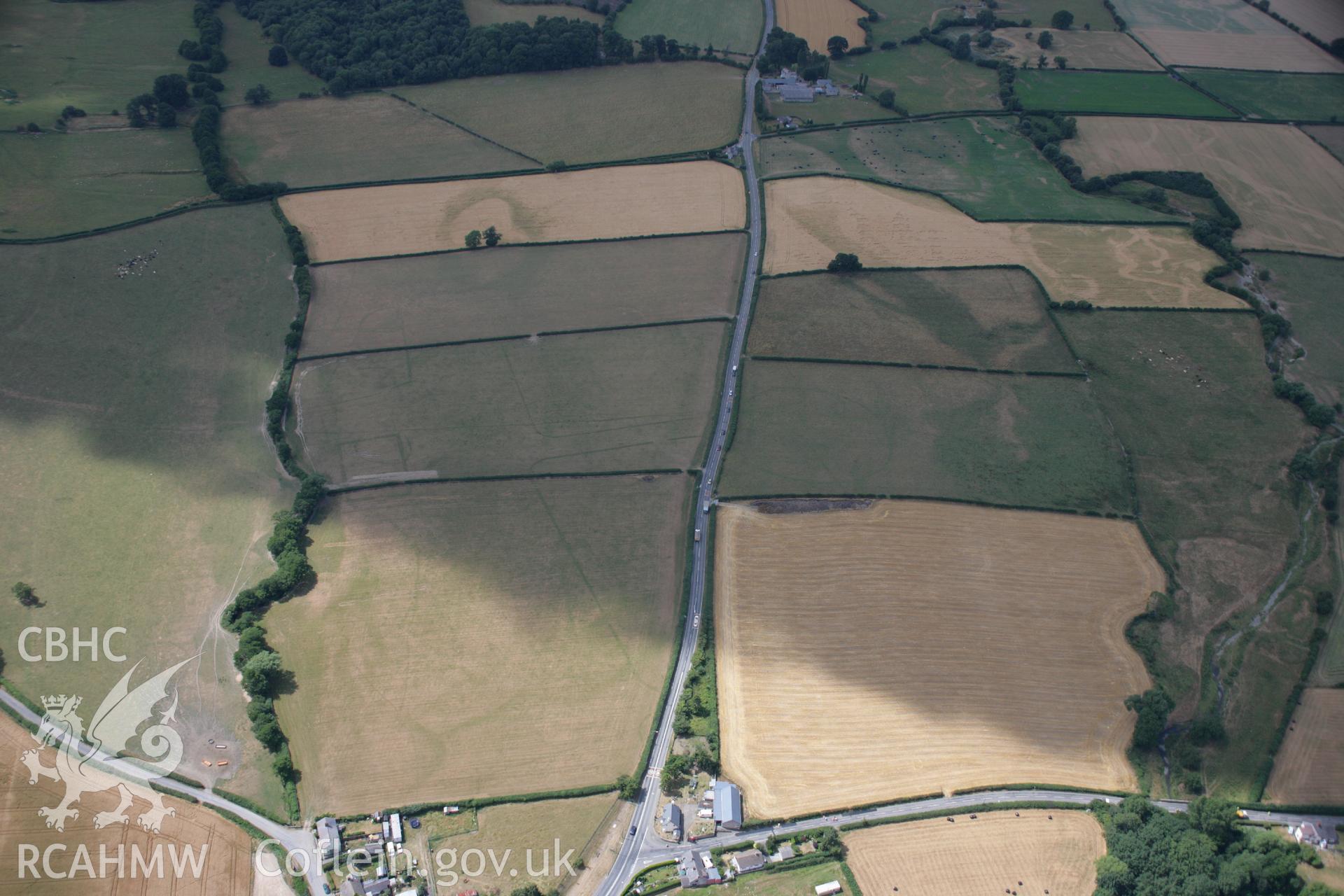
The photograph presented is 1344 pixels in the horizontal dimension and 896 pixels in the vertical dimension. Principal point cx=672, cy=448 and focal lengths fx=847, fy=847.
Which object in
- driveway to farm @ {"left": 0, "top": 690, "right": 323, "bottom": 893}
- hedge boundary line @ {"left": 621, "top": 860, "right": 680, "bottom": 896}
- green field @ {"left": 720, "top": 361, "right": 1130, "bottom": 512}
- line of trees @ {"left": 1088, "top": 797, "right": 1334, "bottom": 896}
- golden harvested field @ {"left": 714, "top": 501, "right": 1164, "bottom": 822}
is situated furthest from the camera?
green field @ {"left": 720, "top": 361, "right": 1130, "bottom": 512}

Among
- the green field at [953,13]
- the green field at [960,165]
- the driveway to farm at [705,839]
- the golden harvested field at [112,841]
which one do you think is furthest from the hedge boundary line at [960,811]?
the green field at [953,13]

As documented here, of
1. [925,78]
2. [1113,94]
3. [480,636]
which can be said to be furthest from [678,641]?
[1113,94]

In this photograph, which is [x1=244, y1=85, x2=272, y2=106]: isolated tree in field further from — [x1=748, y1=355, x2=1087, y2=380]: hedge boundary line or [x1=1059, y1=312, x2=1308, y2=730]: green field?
[x1=1059, y1=312, x2=1308, y2=730]: green field

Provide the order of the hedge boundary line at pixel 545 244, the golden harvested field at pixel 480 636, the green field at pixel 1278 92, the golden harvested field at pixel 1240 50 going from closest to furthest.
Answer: the golden harvested field at pixel 480 636
the hedge boundary line at pixel 545 244
the green field at pixel 1278 92
the golden harvested field at pixel 1240 50

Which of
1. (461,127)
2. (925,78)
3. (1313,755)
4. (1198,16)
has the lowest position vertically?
(1313,755)

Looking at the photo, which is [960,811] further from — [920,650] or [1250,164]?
[1250,164]

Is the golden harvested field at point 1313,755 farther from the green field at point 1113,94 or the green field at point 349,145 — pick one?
the green field at point 349,145

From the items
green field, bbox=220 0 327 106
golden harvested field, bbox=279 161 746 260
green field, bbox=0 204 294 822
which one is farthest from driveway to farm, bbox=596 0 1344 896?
green field, bbox=220 0 327 106
